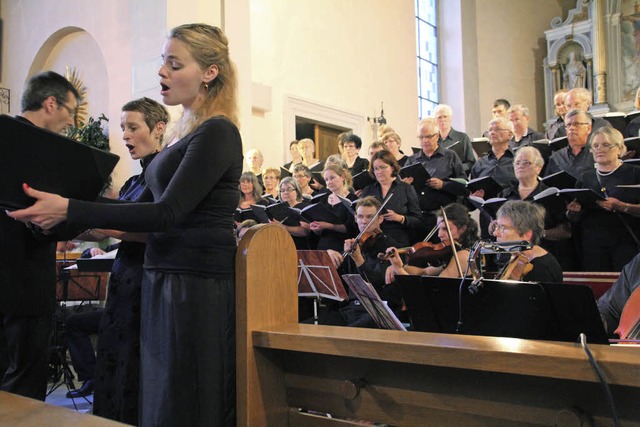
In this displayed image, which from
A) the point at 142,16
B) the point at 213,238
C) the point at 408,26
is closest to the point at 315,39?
the point at 408,26

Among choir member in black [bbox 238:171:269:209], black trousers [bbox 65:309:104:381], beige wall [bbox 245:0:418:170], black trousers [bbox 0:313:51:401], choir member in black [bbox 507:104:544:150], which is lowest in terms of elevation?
black trousers [bbox 65:309:104:381]

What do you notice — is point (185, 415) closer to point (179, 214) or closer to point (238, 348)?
point (238, 348)

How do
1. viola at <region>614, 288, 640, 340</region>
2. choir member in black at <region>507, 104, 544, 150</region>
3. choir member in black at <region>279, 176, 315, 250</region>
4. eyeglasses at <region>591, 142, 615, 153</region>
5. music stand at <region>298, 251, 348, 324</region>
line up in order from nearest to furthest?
viola at <region>614, 288, 640, 340</region> < music stand at <region>298, 251, 348, 324</region> < eyeglasses at <region>591, 142, 615, 153</region> < choir member in black at <region>279, 176, 315, 250</region> < choir member in black at <region>507, 104, 544, 150</region>

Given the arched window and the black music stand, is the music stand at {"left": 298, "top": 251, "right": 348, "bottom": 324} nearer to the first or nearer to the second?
the black music stand

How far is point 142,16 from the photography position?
262 inches

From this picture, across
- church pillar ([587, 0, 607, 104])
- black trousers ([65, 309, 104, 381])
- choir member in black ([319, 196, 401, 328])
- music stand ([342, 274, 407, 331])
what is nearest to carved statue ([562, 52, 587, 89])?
church pillar ([587, 0, 607, 104])

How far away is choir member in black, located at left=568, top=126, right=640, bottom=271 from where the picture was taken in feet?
14.4

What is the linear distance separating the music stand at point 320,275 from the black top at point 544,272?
4.29ft

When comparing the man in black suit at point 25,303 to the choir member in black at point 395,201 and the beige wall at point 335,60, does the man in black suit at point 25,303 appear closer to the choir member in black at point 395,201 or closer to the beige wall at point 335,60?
the choir member in black at point 395,201

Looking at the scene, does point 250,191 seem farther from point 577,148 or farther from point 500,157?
point 577,148

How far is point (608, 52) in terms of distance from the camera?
1216 centimetres

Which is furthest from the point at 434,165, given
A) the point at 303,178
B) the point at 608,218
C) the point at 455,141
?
the point at 608,218

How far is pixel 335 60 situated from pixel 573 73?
5.61m

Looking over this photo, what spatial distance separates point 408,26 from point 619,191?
25.4 feet
